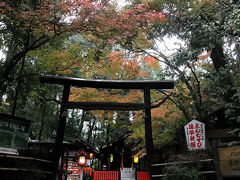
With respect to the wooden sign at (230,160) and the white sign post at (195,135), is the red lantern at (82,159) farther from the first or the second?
the wooden sign at (230,160)

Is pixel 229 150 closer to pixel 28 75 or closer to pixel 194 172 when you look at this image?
pixel 194 172

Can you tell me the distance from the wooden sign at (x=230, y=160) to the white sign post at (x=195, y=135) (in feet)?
9.35

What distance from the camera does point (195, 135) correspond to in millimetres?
9758

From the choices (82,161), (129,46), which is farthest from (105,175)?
(129,46)

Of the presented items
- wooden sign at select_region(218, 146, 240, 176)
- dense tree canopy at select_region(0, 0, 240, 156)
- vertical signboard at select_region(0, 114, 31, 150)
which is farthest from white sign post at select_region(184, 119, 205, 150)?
vertical signboard at select_region(0, 114, 31, 150)

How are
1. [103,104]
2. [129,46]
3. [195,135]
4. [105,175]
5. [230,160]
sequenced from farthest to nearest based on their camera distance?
[105,175] < [129,46] < [195,135] < [103,104] < [230,160]

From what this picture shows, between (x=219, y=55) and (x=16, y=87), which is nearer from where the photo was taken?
(x=16, y=87)

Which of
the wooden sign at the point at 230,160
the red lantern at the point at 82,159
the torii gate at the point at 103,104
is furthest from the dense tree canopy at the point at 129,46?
the red lantern at the point at 82,159

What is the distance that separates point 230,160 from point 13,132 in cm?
748

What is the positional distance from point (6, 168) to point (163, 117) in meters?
9.16

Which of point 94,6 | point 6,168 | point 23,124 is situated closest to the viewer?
point 6,168

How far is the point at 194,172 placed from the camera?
762 centimetres

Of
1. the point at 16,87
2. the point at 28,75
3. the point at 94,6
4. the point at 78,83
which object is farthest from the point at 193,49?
the point at 16,87

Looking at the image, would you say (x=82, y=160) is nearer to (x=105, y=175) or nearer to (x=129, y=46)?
(x=105, y=175)
